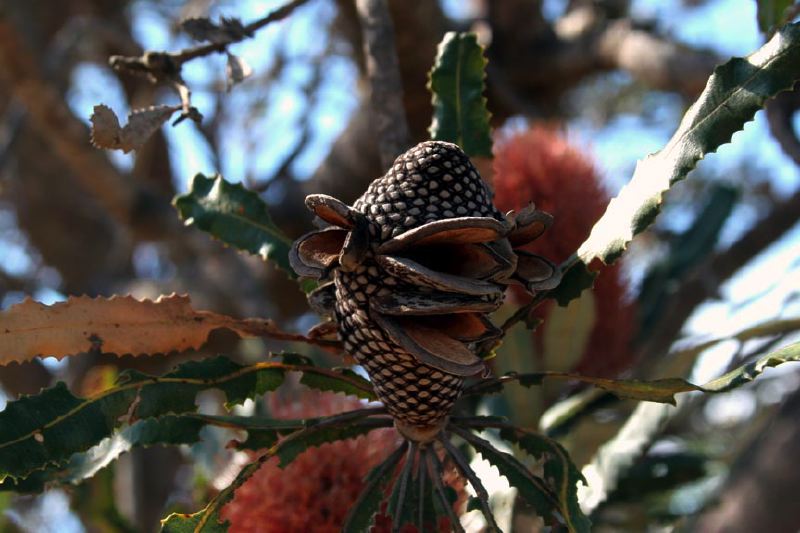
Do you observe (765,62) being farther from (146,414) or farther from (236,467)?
(236,467)

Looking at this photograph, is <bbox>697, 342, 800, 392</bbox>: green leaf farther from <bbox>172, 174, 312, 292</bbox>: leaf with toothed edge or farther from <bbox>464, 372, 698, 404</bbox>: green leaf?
<bbox>172, 174, 312, 292</bbox>: leaf with toothed edge

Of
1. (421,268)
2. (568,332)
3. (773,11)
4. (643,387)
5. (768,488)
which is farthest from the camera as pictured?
(568,332)

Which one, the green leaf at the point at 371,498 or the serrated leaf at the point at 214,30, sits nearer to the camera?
the green leaf at the point at 371,498

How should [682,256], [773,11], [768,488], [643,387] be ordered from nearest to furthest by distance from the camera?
1. [768,488]
2. [643,387]
3. [773,11]
4. [682,256]

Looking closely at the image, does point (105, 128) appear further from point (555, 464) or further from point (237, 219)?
point (555, 464)

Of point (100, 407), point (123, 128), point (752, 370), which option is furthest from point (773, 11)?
point (100, 407)

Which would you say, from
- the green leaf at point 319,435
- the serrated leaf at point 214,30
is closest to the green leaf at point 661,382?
the green leaf at point 319,435

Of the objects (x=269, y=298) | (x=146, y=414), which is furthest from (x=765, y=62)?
(x=269, y=298)

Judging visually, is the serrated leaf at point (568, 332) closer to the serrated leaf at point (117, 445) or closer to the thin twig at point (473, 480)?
the thin twig at point (473, 480)
